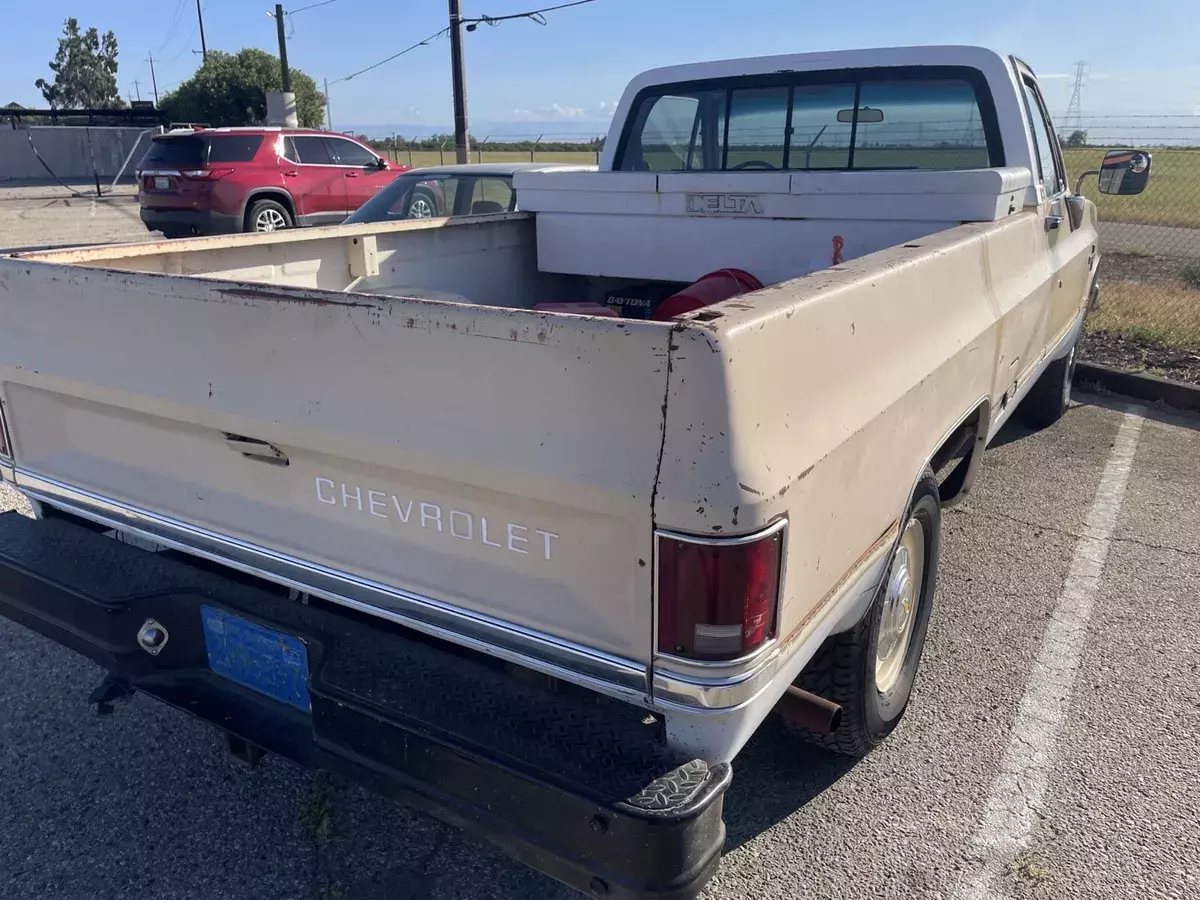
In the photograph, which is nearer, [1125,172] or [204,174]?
[1125,172]

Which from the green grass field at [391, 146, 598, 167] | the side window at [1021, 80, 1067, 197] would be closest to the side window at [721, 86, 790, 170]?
the side window at [1021, 80, 1067, 197]

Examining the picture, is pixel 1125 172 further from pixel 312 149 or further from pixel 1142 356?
pixel 312 149

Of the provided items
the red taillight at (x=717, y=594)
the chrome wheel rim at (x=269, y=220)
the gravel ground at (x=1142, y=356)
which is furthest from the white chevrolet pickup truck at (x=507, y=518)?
the chrome wheel rim at (x=269, y=220)

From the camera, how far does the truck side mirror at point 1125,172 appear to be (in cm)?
503

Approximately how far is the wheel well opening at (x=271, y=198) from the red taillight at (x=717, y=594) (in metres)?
13.6

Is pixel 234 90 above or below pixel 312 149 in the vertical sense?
above

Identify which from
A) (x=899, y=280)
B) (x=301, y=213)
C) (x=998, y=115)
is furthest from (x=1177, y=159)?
(x=899, y=280)

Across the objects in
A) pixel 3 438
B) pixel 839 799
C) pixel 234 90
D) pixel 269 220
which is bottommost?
pixel 839 799

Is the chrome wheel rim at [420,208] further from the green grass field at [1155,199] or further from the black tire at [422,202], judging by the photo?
the green grass field at [1155,199]

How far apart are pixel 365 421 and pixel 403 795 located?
2.55 ft

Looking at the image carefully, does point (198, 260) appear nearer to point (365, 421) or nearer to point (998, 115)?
point (365, 421)

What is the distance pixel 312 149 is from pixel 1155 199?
68.5 feet

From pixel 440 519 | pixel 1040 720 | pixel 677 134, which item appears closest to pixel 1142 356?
pixel 677 134

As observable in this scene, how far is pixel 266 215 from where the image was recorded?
1411 centimetres
